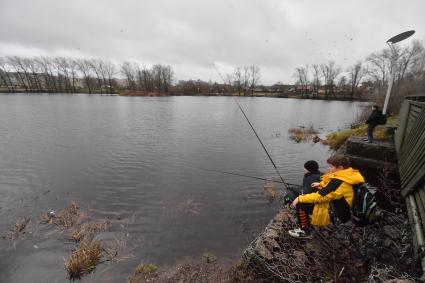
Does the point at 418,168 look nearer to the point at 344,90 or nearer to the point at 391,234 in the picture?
the point at 391,234

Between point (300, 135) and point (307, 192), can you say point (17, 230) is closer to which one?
point (307, 192)

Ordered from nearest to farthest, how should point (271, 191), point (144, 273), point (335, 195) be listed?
point (335, 195) < point (144, 273) < point (271, 191)

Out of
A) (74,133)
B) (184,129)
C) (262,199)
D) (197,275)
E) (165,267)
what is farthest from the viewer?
(184,129)

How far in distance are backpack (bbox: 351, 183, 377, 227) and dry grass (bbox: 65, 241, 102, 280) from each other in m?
5.29

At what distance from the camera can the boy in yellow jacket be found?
11.3 feet

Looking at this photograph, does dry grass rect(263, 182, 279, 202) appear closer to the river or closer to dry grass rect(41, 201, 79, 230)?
the river

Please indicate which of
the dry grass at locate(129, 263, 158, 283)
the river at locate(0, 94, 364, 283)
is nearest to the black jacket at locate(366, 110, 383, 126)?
the river at locate(0, 94, 364, 283)

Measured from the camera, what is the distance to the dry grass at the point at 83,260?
4727 mm

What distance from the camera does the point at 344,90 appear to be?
81688 millimetres

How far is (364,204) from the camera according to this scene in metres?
3.59

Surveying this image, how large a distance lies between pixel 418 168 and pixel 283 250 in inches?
110

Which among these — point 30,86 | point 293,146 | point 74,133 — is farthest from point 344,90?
point 30,86

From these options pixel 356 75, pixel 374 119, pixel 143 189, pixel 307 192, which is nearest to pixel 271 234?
pixel 307 192

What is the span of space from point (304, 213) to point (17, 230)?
7227 millimetres
